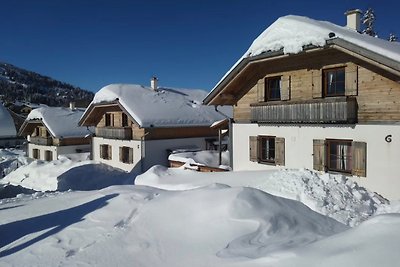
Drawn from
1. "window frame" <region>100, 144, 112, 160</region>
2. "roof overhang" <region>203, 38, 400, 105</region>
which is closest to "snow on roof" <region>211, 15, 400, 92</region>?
"roof overhang" <region>203, 38, 400, 105</region>

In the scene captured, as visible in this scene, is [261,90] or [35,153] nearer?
[261,90]

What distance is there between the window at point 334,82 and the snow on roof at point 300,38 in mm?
1362

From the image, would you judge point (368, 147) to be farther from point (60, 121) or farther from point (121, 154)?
point (60, 121)

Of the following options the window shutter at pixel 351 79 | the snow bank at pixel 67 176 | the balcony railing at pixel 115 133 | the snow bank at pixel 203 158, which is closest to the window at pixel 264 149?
the window shutter at pixel 351 79

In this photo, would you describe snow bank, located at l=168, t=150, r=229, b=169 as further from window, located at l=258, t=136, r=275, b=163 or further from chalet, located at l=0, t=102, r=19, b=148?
chalet, located at l=0, t=102, r=19, b=148

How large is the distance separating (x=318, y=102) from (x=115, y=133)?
50.8 ft

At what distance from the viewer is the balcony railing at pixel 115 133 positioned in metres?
22.4

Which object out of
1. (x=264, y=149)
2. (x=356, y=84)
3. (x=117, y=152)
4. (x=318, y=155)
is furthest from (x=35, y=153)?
(x=356, y=84)

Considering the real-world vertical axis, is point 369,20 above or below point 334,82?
above

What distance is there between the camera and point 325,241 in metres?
4.63

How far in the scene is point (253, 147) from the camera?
14.8 m

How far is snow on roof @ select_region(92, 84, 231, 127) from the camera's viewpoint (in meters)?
21.7

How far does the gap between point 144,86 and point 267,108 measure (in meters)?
15.4

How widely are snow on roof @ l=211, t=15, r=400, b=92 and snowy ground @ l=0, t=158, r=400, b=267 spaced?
4.57 metres
